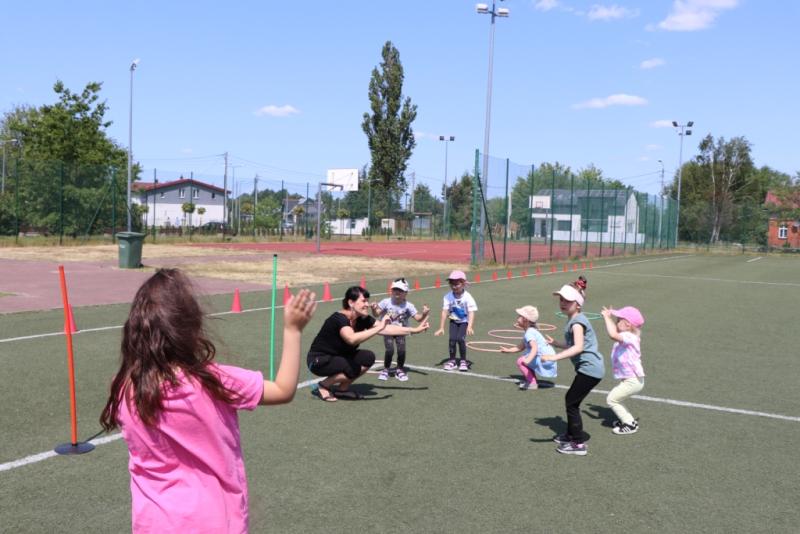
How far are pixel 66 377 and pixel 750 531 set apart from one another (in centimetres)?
703

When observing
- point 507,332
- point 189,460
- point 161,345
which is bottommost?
point 507,332

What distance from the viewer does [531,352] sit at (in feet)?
24.4

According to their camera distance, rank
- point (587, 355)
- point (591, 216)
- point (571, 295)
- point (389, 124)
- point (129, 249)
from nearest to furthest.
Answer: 1. point (587, 355)
2. point (571, 295)
3. point (129, 249)
4. point (591, 216)
5. point (389, 124)

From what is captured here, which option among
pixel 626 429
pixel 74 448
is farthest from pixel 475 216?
pixel 74 448

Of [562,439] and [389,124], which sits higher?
[389,124]

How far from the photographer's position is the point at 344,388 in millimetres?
7488

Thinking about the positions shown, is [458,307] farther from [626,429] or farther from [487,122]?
[487,122]

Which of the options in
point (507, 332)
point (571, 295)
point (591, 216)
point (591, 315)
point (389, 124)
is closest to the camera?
point (571, 295)

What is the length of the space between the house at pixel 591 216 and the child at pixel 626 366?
91.9 ft

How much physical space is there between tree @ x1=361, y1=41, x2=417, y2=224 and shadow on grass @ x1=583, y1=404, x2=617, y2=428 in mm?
61372

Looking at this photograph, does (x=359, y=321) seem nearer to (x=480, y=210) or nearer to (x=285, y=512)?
(x=285, y=512)

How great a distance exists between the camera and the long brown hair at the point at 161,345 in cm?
221

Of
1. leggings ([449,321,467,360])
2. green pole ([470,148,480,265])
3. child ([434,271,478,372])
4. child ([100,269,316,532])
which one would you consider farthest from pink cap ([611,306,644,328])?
green pole ([470,148,480,265])

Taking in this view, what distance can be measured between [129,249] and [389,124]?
48.2 meters
